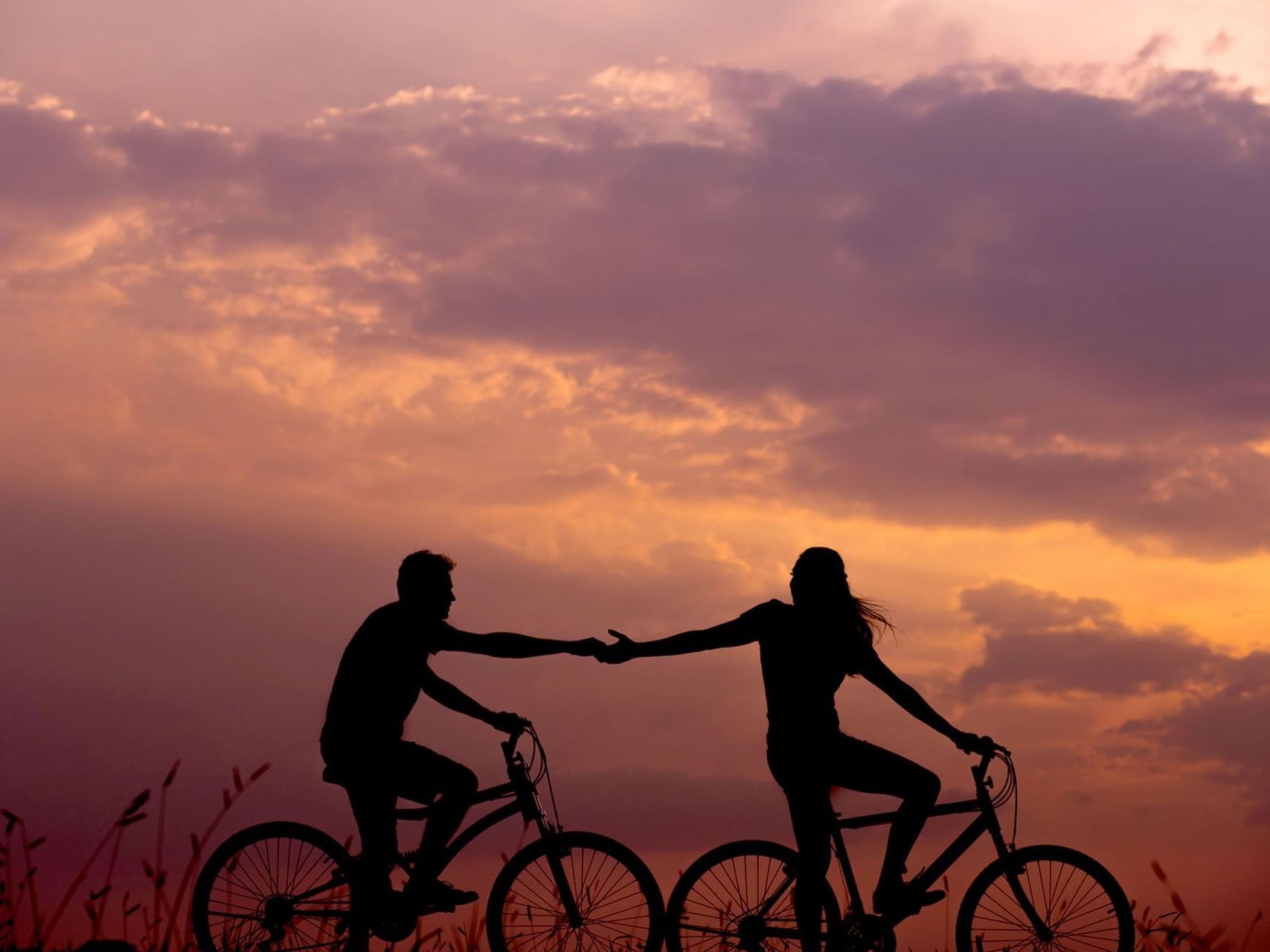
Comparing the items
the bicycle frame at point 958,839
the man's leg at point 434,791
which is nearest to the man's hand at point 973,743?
the bicycle frame at point 958,839

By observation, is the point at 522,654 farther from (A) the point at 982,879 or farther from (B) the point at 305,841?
(A) the point at 982,879

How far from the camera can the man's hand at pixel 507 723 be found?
9344 mm

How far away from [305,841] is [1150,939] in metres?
5.79

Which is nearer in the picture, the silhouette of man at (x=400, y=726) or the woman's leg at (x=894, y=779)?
the woman's leg at (x=894, y=779)

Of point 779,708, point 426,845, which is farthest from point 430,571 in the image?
point 779,708

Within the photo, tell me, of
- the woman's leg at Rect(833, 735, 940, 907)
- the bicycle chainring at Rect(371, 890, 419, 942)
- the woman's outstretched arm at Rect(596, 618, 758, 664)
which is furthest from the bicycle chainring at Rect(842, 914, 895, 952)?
the bicycle chainring at Rect(371, 890, 419, 942)

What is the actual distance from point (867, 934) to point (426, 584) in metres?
3.70

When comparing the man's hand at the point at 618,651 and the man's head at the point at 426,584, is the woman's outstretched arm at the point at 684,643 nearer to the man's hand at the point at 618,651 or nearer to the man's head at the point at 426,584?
the man's hand at the point at 618,651

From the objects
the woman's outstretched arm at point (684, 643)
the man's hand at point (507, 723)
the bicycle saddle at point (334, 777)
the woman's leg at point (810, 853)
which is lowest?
the woman's leg at point (810, 853)

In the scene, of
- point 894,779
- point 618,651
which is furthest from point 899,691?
point 618,651

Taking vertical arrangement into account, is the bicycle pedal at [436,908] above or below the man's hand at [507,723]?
below

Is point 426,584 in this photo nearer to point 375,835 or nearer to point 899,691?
point 375,835

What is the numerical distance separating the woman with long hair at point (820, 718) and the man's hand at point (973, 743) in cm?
34

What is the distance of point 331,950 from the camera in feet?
31.4
